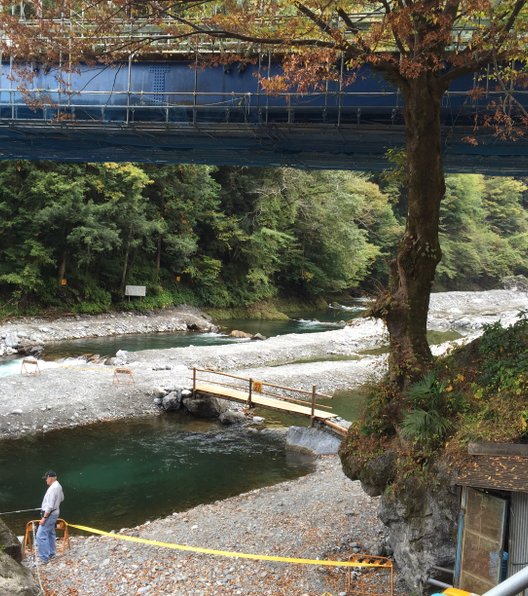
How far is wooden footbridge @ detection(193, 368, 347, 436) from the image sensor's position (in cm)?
1677

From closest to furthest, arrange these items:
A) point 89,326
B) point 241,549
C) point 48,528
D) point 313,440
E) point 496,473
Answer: point 496,473, point 48,528, point 241,549, point 313,440, point 89,326

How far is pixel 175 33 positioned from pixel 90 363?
1574 centimetres

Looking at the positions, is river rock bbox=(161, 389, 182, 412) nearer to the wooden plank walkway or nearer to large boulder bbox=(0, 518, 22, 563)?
the wooden plank walkway

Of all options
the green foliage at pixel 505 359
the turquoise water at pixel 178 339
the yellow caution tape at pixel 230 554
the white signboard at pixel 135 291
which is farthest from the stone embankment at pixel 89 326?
the green foliage at pixel 505 359

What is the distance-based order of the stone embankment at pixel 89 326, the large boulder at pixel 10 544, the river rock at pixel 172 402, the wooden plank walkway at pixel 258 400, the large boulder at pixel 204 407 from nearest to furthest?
the large boulder at pixel 10 544
the wooden plank walkway at pixel 258 400
the large boulder at pixel 204 407
the river rock at pixel 172 402
the stone embankment at pixel 89 326

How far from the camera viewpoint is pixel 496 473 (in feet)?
22.1

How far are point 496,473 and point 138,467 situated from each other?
9.80 meters

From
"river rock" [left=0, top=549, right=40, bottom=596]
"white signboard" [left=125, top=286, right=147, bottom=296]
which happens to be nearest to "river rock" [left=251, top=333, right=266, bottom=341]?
"white signboard" [left=125, top=286, right=147, bottom=296]

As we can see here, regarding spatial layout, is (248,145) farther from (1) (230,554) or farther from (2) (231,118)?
(1) (230,554)

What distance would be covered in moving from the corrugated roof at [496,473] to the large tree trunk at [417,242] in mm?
2075

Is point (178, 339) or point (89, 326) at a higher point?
point (89, 326)

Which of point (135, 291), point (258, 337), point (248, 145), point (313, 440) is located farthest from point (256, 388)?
point (135, 291)

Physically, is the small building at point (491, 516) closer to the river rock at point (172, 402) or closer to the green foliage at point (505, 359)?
the green foliage at point (505, 359)

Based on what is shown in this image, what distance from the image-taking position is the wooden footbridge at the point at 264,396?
1677 cm
